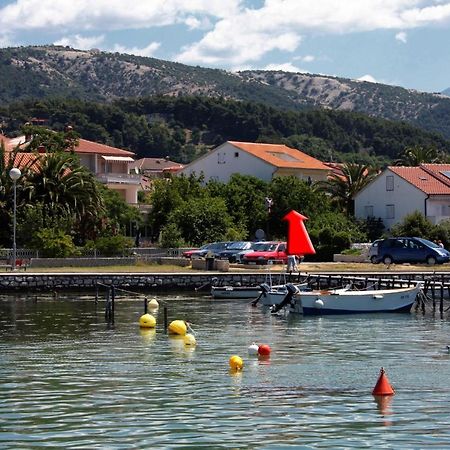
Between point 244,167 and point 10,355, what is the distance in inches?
2954

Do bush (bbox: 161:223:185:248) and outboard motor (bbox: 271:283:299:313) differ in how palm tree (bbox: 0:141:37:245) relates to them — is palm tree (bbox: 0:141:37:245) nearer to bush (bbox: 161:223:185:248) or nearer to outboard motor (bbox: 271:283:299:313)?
bush (bbox: 161:223:185:248)

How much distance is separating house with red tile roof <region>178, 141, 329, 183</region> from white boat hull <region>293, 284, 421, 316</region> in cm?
5669

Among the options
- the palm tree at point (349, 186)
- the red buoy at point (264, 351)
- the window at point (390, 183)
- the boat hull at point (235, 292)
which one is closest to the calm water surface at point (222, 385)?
the red buoy at point (264, 351)

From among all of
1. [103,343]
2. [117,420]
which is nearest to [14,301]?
[103,343]

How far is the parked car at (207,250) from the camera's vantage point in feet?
232

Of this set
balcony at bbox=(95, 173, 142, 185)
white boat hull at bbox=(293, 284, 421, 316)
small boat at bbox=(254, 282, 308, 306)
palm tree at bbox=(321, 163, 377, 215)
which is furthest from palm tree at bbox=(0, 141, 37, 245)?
palm tree at bbox=(321, 163, 377, 215)

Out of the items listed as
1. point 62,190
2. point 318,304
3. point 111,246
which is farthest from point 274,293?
point 62,190

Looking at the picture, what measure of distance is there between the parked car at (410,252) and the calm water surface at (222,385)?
74.1 feet

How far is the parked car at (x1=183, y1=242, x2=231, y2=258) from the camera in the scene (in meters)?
70.8

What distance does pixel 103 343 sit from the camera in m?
39.0

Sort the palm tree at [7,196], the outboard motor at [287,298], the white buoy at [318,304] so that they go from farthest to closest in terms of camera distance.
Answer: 1. the palm tree at [7,196]
2. the outboard motor at [287,298]
3. the white buoy at [318,304]

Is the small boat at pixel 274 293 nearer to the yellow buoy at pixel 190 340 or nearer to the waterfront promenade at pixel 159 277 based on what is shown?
the waterfront promenade at pixel 159 277

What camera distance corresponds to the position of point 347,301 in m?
49.2

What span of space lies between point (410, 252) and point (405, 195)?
72.3ft
